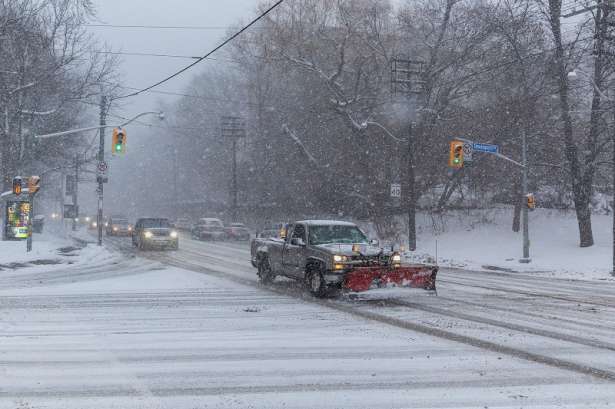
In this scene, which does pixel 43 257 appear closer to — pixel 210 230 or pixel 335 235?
pixel 335 235

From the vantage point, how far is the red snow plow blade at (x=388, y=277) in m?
13.0

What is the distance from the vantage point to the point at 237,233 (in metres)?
49.1

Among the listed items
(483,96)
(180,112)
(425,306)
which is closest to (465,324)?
(425,306)

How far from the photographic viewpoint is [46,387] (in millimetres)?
6465

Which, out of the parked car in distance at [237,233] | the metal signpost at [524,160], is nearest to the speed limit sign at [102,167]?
the parked car in distance at [237,233]

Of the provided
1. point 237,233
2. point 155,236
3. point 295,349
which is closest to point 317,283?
point 295,349

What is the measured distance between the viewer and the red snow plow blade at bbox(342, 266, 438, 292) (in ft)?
42.6

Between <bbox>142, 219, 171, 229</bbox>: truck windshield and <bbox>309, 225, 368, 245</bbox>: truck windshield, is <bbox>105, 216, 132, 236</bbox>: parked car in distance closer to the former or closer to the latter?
<bbox>142, 219, 171, 229</bbox>: truck windshield

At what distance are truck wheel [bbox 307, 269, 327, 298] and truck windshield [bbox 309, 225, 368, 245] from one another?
80 cm

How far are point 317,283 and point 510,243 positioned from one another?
23.2 metres

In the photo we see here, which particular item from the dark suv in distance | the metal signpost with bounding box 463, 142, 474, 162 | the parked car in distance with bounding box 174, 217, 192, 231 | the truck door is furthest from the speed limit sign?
the parked car in distance with bounding box 174, 217, 192, 231

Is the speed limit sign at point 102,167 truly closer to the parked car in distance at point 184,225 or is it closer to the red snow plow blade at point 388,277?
the red snow plow blade at point 388,277

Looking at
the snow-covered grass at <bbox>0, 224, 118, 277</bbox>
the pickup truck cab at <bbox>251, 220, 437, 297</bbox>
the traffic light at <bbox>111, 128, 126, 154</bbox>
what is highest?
the traffic light at <bbox>111, 128, 126, 154</bbox>

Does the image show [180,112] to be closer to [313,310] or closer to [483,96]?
[483,96]
